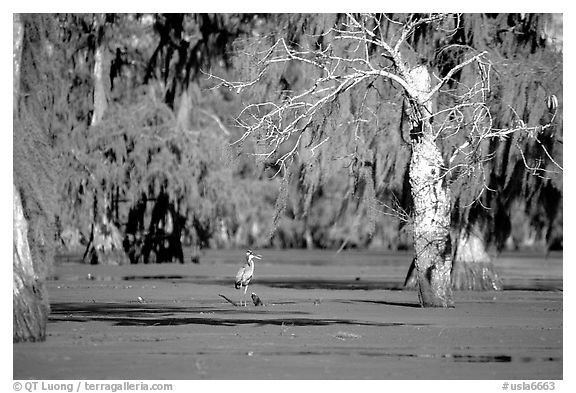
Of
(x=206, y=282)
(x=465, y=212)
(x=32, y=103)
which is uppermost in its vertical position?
(x=32, y=103)

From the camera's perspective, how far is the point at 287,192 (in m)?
20.1

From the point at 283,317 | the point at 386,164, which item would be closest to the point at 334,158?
the point at 386,164

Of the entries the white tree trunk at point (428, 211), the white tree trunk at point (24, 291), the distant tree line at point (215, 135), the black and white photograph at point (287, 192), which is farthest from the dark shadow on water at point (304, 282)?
the white tree trunk at point (24, 291)

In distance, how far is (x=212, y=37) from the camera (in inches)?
1339

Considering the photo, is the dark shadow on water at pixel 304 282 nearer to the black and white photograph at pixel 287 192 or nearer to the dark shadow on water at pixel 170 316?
the black and white photograph at pixel 287 192

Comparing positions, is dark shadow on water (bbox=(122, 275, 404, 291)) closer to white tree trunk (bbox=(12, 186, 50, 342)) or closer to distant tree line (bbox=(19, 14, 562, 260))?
distant tree line (bbox=(19, 14, 562, 260))

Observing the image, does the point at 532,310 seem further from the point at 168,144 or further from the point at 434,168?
the point at 168,144

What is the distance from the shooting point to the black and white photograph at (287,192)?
1298cm

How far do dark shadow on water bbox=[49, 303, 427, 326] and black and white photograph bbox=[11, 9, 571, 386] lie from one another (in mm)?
65

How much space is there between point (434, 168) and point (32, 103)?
20.0 ft

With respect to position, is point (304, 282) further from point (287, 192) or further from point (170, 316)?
point (170, 316)

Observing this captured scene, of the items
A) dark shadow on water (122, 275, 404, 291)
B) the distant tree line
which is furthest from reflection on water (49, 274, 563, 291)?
the distant tree line

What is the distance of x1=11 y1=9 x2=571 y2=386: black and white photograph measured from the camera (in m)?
13.0

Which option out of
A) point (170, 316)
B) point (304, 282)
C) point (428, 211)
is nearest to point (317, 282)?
point (304, 282)
